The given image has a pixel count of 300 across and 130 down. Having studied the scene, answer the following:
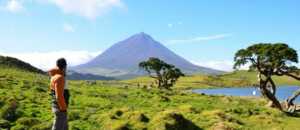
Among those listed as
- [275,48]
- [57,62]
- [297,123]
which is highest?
[275,48]

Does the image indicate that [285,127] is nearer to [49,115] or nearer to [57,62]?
[49,115]

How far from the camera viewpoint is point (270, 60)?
2158 inches

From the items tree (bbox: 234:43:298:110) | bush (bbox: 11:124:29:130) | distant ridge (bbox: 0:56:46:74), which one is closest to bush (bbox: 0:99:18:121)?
bush (bbox: 11:124:29:130)

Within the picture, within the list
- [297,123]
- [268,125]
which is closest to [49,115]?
[268,125]

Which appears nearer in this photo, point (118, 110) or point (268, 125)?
point (118, 110)

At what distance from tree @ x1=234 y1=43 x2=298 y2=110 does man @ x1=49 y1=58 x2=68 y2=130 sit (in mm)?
41186

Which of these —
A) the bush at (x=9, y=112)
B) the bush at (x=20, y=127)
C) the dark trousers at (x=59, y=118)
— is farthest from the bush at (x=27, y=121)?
the dark trousers at (x=59, y=118)

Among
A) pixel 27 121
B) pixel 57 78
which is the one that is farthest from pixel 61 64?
pixel 27 121

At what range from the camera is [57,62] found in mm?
15812

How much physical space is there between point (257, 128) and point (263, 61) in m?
23.3

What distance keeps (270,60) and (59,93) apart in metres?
42.7

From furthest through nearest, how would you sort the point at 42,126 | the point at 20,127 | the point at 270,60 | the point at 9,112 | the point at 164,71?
the point at 164,71 → the point at 270,60 → the point at 9,112 → the point at 20,127 → the point at 42,126

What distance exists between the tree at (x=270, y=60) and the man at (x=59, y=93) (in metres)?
41.2

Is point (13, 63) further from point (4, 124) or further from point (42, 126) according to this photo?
point (42, 126)
